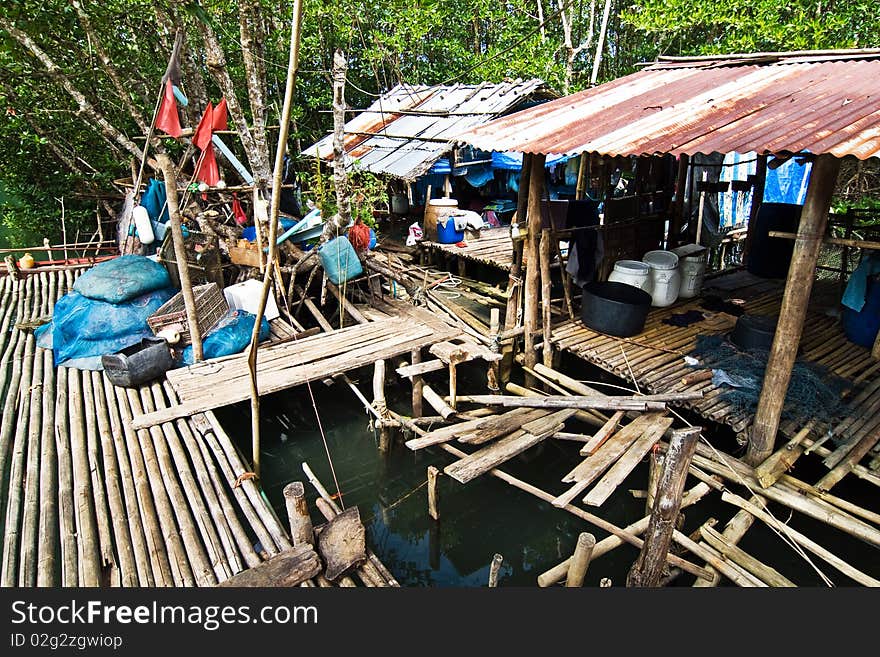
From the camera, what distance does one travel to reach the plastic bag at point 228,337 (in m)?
7.54

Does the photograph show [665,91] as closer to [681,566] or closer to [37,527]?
[681,566]

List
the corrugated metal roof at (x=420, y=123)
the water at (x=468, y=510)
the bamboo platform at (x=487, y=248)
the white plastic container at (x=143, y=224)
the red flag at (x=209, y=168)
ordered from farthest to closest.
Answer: the corrugated metal roof at (x=420, y=123) < the bamboo platform at (x=487, y=248) < the white plastic container at (x=143, y=224) < the red flag at (x=209, y=168) < the water at (x=468, y=510)

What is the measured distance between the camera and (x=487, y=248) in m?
12.5

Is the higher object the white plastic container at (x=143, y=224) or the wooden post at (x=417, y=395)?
the white plastic container at (x=143, y=224)

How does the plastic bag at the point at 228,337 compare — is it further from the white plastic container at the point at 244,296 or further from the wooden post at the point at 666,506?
the wooden post at the point at 666,506

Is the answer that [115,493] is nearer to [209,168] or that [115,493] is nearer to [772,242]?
[209,168]

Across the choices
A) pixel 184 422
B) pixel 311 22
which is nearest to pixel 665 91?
pixel 184 422

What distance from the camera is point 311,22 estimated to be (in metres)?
16.2

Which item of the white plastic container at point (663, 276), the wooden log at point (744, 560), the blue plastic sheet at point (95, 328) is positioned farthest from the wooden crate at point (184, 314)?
the white plastic container at point (663, 276)

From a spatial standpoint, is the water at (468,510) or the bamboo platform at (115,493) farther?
the water at (468,510)

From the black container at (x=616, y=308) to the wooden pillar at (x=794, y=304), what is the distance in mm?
2240

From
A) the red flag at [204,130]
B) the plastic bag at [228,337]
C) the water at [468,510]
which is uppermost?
the red flag at [204,130]

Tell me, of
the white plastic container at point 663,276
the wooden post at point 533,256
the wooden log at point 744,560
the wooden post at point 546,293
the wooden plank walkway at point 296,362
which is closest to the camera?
Result: the wooden log at point 744,560

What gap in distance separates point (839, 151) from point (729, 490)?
3428mm
